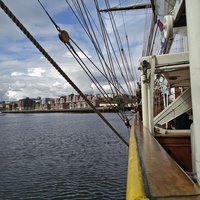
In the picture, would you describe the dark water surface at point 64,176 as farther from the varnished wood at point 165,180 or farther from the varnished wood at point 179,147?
the varnished wood at point 165,180

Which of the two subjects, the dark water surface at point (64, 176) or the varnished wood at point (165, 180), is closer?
the varnished wood at point (165, 180)

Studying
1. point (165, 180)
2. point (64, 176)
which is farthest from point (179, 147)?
point (64, 176)

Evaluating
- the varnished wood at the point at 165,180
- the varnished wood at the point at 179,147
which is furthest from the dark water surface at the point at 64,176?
the varnished wood at the point at 165,180

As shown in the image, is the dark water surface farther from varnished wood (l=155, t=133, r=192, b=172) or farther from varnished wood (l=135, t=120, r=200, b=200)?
varnished wood (l=135, t=120, r=200, b=200)

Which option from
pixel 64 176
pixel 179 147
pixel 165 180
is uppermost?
pixel 165 180

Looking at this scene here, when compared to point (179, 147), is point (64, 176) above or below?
below

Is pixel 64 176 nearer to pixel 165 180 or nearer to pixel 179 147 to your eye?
pixel 179 147

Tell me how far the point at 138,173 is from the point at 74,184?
10.1 m

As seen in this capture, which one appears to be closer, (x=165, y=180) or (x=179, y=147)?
(x=165, y=180)

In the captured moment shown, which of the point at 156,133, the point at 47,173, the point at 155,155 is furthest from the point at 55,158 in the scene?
the point at 155,155

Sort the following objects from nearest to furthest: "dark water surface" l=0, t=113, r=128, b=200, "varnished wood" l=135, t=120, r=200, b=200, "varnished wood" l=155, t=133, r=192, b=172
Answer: "varnished wood" l=135, t=120, r=200, b=200, "varnished wood" l=155, t=133, r=192, b=172, "dark water surface" l=0, t=113, r=128, b=200

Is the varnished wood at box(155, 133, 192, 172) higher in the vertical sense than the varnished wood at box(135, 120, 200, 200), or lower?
lower

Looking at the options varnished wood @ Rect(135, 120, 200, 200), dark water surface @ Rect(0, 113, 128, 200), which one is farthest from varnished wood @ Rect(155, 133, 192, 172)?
Answer: dark water surface @ Rect(0, 113, 128, 200)

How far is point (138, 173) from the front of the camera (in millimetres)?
1960
